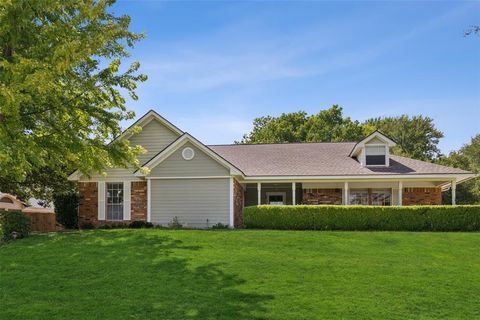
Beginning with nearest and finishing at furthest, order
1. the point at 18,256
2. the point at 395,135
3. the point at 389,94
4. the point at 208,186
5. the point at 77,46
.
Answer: the point at 77,46 → the point at 18,256 → the point at 208,186 → the point at 389,94 → the point at 395,135

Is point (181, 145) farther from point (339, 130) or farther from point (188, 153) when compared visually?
point (339, 130)

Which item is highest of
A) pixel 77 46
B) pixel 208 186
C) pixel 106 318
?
pixel 77 46

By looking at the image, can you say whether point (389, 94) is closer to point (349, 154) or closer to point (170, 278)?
point (349, 154)

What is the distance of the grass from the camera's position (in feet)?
30.0

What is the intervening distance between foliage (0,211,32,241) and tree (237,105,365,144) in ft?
121

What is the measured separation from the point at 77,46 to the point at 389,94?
51.7 feet

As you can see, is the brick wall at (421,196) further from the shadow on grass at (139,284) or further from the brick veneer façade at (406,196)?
Answer: the shadow on grass at (139,284)

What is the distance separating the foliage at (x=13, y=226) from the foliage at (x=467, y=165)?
3704 cm

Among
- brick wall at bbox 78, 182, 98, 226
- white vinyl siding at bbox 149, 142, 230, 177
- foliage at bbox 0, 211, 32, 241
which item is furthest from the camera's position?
brick wall at bbox 78, 182, 98, 226

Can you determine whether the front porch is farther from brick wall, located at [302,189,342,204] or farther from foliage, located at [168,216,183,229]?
foliage, located at [168,216,183,229]

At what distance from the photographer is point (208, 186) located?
826 inches

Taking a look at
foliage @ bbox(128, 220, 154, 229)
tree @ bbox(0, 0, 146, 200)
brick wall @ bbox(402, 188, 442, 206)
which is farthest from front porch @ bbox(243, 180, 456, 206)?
tree @ bbox(0, 0, 146, 200)

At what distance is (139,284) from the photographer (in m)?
10.8

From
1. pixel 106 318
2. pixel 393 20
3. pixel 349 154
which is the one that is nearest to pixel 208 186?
pixel 349 154
